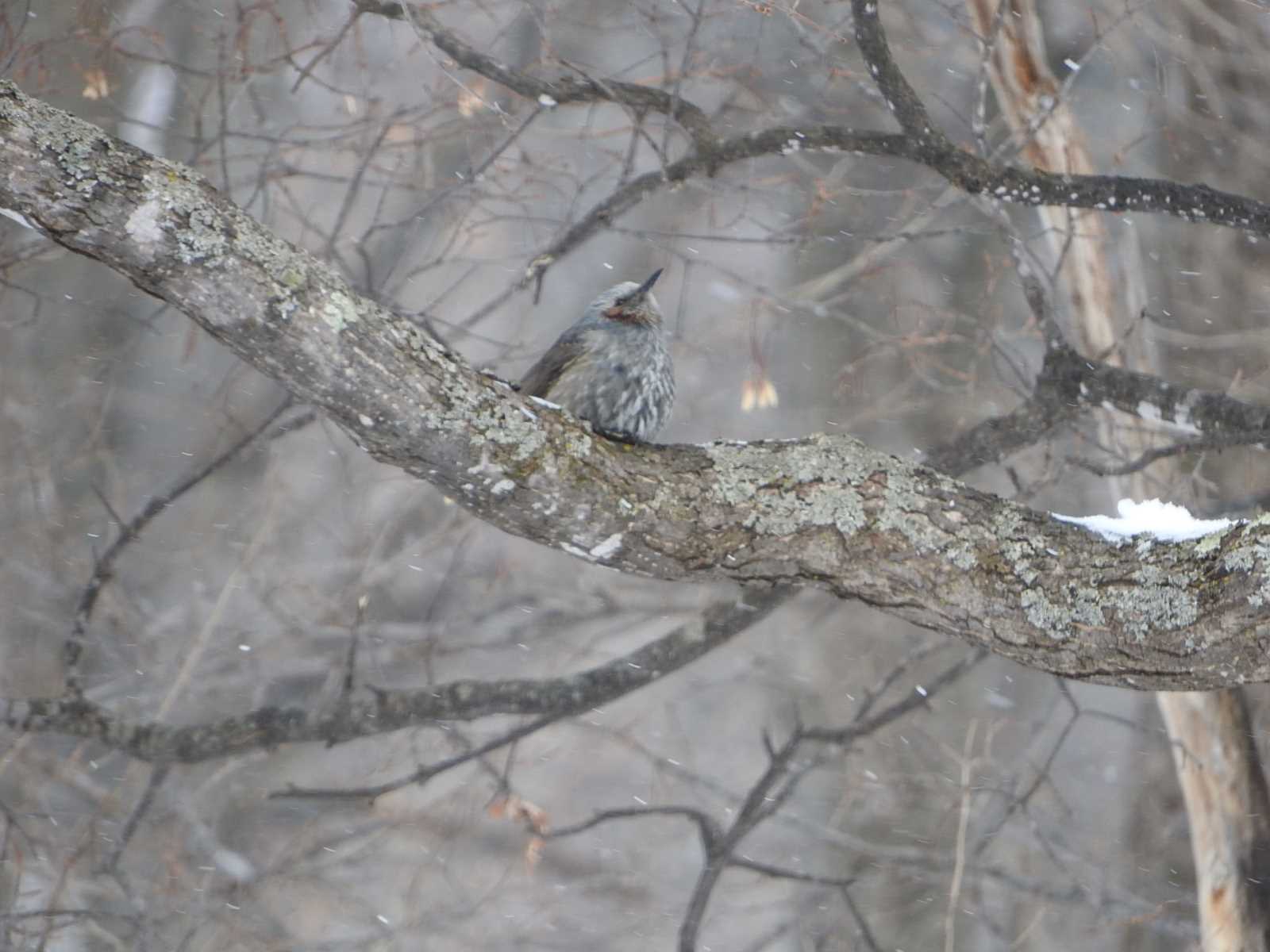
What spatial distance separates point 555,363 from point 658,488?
1.38m

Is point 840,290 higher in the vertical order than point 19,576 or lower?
higher

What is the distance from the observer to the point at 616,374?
147 inches

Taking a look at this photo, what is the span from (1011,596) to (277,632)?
4326 millimetres

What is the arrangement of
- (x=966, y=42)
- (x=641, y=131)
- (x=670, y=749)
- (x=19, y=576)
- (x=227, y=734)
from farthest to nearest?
(x=670, y=749) < (x=966, y=42) < (x=19, y=576) < (x=227, y=734) < (x=641, y=131)

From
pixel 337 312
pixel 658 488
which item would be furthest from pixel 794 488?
pixel 337 312

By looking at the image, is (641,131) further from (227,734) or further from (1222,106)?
(1222,106)

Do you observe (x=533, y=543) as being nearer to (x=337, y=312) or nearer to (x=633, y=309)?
(x=633, y=309)

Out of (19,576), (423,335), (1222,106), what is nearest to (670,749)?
(19,576)

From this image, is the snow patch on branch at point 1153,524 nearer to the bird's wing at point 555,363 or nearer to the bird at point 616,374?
the bird at point 616,374

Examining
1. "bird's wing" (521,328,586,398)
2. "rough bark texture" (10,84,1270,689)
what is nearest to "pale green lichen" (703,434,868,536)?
"rough bark texture" (10,84,1270,689)

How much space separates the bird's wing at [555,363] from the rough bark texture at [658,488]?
4.03 ft

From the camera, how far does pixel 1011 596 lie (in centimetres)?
242

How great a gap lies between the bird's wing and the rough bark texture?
1228 millimetres

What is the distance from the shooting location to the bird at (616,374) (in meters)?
3.72
